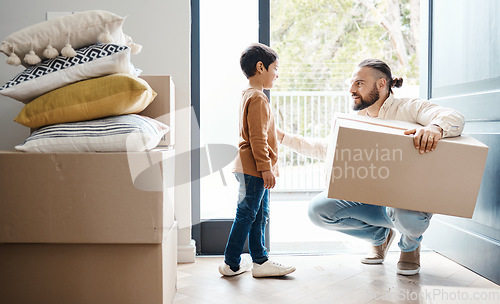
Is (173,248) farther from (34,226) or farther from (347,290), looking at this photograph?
(347,290)

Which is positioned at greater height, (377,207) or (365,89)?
(365,89)

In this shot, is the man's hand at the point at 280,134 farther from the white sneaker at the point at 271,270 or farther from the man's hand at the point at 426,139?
the man's hand at the point at 426,139

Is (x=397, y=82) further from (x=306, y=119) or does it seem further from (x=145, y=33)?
(x=306, y=119)

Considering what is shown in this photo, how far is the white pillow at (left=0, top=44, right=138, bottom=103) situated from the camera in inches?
50.8

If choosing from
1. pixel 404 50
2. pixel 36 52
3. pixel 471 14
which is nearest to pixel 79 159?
pixel 36 52

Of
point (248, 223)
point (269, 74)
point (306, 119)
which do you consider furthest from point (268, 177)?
point (306, 119)

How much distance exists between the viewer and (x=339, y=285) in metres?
1.70

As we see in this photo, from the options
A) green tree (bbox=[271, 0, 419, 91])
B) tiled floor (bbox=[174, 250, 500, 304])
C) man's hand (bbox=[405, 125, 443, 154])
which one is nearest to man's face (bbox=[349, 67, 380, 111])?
man's hand (bbox=[405, 125, 443, 154])

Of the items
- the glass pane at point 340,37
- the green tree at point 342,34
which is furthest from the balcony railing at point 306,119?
the green tree at point 342,34

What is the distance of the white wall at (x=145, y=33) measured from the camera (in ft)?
6.34

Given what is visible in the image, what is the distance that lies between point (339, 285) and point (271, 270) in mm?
277

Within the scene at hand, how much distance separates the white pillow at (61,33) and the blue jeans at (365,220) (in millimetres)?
1066

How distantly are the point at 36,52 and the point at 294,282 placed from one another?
1.21 metres

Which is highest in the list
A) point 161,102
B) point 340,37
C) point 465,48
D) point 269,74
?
point 340,37
